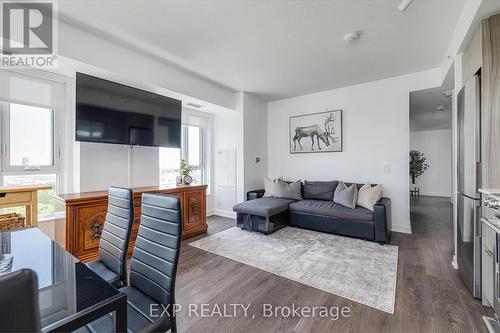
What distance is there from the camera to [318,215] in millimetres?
3750

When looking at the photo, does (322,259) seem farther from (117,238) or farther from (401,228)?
(117,238)

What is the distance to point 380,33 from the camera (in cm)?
256

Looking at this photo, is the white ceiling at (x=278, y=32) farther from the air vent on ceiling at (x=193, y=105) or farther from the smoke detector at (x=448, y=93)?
the smoke detector at (x=448, y=93)

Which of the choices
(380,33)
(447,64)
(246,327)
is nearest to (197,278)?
(246,327)

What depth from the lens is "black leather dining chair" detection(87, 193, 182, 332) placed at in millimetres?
1045

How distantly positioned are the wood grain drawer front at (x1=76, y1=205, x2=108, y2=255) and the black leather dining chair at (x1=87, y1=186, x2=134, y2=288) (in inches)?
44.4

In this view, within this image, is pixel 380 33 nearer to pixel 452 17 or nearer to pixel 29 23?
pixel 452 17

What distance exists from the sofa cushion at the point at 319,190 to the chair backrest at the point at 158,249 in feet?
11.8

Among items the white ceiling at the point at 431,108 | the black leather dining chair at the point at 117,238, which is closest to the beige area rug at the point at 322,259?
the black leather dining chair at the point at 117,238

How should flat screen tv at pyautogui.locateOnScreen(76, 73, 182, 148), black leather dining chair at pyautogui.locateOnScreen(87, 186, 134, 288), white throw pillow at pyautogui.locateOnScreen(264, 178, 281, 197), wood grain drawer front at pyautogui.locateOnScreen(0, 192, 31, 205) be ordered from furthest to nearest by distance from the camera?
white throw pillow at pyautogui.locateOnScreen(264, 178, 281, 197)
flat screen tv at pyautogui.locateOnScreen(76, 73, 182, 148)
wood grain drawer front at pyautogui.locateOnScreen(0, 192, 31, 205)
black leather dining chair at pyautogui.locateOnScreen(87, 186, 134, 288)

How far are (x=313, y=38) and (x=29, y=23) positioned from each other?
2.95 metres

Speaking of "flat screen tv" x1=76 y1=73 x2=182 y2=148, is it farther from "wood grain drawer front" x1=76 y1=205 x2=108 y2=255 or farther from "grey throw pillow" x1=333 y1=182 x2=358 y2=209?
"grey throw pillow" x1=333 y1=182 x2=358 y2=209

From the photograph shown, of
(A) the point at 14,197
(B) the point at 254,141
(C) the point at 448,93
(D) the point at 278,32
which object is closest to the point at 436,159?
(C) the point at 448,93

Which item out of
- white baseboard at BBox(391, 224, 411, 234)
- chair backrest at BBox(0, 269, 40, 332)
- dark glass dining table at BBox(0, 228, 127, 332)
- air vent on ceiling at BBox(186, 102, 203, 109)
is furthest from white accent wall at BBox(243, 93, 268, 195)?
chair backrest at BBox(0, 269, 40, 332)
